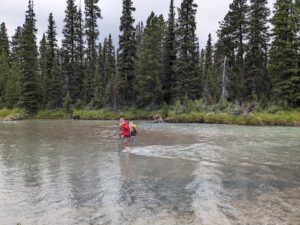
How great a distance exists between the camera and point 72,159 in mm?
15922

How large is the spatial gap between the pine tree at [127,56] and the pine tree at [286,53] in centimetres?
1925

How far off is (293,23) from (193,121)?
48.3ft

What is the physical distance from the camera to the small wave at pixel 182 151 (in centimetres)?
1644

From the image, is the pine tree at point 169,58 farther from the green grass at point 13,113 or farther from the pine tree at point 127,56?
the green grass at point 13,113

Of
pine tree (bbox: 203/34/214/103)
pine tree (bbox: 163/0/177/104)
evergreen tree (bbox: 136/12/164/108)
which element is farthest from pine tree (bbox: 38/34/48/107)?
pine tree (bbox: 203/34/214/103)

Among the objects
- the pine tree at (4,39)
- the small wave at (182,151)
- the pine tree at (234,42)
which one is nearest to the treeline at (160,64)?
the pine tree at (234,42)

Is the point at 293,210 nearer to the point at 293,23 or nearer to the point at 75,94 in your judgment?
the point at 293,23

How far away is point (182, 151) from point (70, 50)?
149 ft

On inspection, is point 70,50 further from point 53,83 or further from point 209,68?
point 209,68

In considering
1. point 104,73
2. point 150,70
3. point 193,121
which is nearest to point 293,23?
point 193,121

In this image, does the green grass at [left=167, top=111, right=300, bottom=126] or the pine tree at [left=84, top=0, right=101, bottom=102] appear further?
the pine tree at [left=84, top=0, right=101, bottom=102]

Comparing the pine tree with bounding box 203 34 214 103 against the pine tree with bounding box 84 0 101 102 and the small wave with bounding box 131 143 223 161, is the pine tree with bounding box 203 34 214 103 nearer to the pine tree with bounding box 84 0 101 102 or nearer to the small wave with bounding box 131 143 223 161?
the pine tree with bounding box 84 0 101 102

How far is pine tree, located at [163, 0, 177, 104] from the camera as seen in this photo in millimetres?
49812

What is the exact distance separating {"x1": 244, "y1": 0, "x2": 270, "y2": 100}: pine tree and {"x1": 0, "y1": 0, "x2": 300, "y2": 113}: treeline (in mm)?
118
